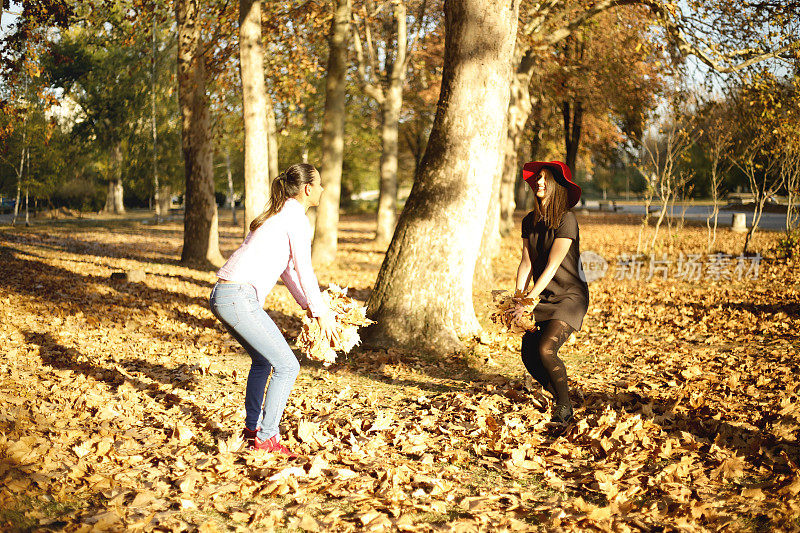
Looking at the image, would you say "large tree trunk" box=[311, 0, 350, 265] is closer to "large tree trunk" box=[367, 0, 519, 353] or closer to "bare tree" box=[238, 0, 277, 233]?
"bare tree" box=[238, 0, 277, 233]

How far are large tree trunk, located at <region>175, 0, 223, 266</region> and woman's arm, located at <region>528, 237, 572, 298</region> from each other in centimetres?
1185

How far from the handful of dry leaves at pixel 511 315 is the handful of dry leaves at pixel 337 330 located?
1087mm

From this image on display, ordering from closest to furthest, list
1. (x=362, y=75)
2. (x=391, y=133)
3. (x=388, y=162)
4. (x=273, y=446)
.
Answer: (x=273, y=446), (x=362, y=75), (x=391, y=133), (x=388, y=162)

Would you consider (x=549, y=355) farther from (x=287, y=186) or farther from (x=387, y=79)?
(x=387, y=79)

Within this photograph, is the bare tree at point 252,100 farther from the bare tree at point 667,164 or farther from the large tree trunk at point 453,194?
the bare tree at point 667,164

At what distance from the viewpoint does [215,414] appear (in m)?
5.77

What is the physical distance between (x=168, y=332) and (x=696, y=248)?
55.2ft

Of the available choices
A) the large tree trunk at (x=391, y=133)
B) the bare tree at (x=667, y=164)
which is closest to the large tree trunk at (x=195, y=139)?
the large tree trunk at (x=391, y=133)

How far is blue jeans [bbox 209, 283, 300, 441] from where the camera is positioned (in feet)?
13.6

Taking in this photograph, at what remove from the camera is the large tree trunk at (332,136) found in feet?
51.4

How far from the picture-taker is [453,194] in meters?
7.98

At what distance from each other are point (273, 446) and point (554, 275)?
97.3 inches

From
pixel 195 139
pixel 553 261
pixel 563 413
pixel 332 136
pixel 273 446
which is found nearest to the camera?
pixel 273 446

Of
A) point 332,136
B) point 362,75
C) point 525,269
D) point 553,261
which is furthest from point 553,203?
point 362,75
